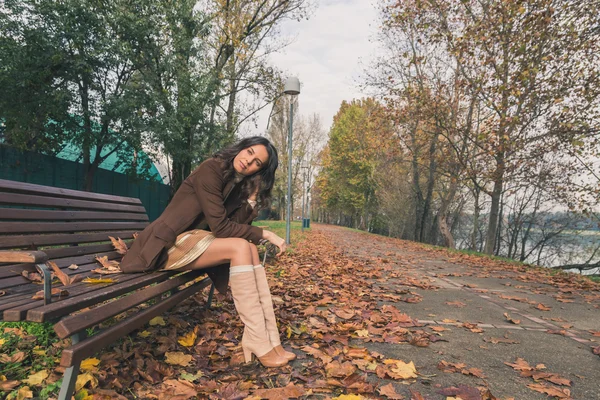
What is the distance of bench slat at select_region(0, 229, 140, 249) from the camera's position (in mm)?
1976

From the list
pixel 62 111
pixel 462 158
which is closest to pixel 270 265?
pixel 62 111

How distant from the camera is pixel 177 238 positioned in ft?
8.20

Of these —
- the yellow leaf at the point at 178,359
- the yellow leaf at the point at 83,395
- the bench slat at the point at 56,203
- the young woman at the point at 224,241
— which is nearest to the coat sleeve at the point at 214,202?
the young woman at the point at 224,241

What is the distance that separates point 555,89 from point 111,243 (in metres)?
9.89

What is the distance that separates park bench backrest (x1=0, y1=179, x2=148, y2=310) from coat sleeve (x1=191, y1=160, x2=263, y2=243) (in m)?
0.84

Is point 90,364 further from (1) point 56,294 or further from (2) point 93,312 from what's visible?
(2) point 93,312

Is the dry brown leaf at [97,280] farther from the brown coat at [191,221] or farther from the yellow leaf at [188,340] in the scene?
the yellow leaf at [188,340]

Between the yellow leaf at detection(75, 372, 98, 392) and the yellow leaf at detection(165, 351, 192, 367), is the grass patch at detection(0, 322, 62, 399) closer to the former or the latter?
the yellow leaf at detection(75, 372, 98, 392)

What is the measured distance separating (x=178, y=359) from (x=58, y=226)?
1193mm

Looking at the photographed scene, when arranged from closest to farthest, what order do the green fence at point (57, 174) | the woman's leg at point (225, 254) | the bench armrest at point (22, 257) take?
the bench armrest at point (22, 257), the woman's leg at point (225, 254), the green fence at point (57, 174)

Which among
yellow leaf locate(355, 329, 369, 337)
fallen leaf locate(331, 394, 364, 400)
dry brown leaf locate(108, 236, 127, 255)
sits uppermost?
dry brown leaf locate(108, 236, 127, 255)

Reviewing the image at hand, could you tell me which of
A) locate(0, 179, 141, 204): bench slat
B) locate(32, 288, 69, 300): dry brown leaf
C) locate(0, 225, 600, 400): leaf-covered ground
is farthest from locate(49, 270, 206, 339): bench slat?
locate(0, 179, 141, 204): bench slat

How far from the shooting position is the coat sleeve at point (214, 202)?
97.7 inches

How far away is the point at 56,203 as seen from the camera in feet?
8.09
